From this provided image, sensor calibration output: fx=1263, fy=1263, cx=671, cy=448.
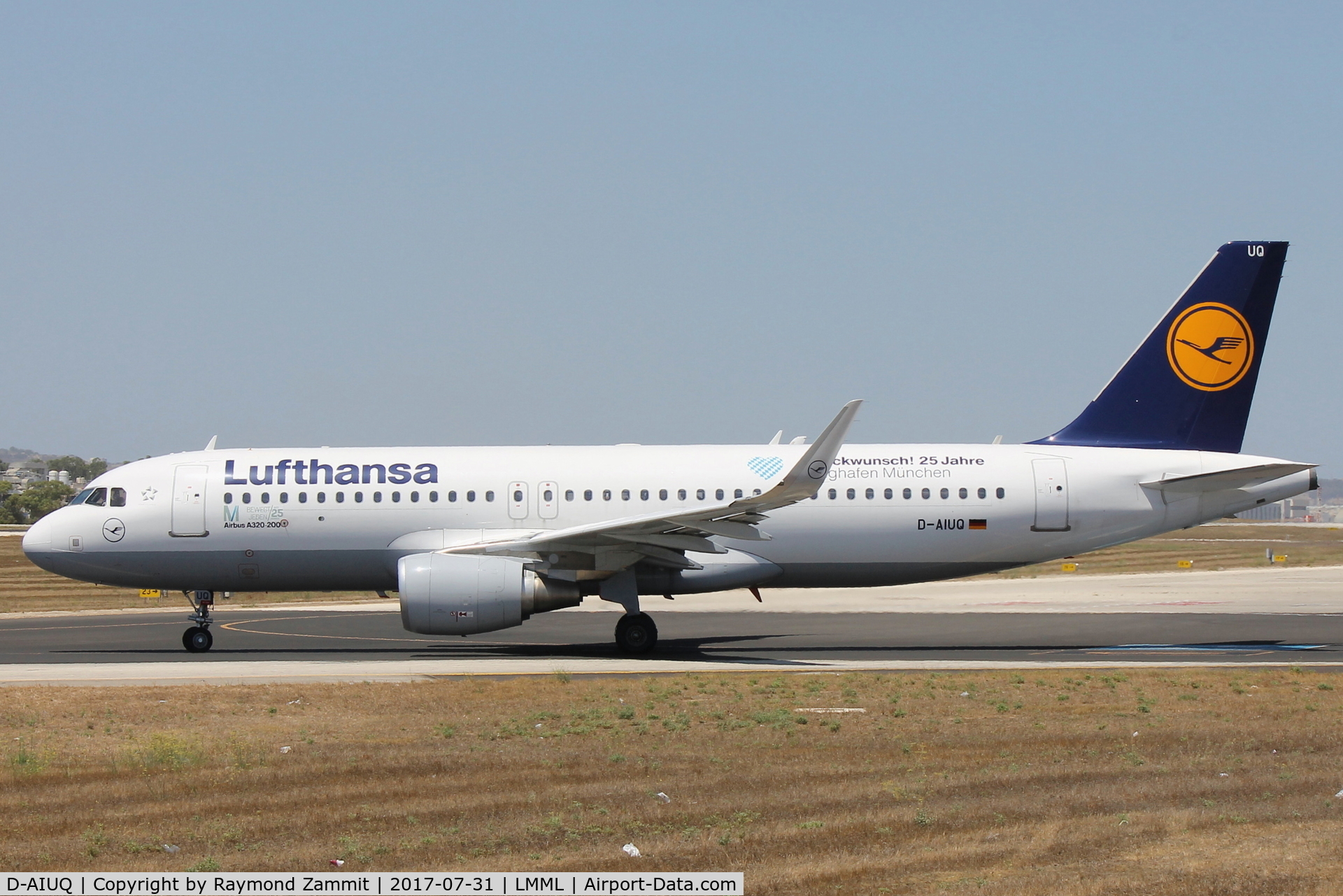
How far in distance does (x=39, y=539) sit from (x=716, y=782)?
18391 mm

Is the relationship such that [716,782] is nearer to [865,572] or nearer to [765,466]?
[865,572]

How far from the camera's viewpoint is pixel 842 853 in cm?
836

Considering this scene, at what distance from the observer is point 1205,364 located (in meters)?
25.1

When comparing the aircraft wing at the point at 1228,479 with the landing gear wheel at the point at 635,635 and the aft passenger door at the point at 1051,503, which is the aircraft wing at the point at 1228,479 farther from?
the landing gear wheel at the point at 635,635

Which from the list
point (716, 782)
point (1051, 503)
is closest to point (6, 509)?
point (1051, 503)

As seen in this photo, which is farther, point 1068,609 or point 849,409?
point 1068,609

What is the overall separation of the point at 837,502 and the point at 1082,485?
470cm

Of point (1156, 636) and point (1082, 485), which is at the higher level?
point (1082, 485)

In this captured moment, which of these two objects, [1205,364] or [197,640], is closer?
[197,640]

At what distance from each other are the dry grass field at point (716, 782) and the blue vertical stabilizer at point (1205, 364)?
27.3 ft

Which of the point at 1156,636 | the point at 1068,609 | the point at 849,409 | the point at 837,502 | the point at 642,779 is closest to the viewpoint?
the point at 642,779

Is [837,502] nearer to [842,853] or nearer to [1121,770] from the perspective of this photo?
[1121,770]

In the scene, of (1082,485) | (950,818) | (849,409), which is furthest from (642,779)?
(1082,485)

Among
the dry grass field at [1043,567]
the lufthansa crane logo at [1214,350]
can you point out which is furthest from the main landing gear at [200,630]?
the lufthansa crane logo at [1214,350]
